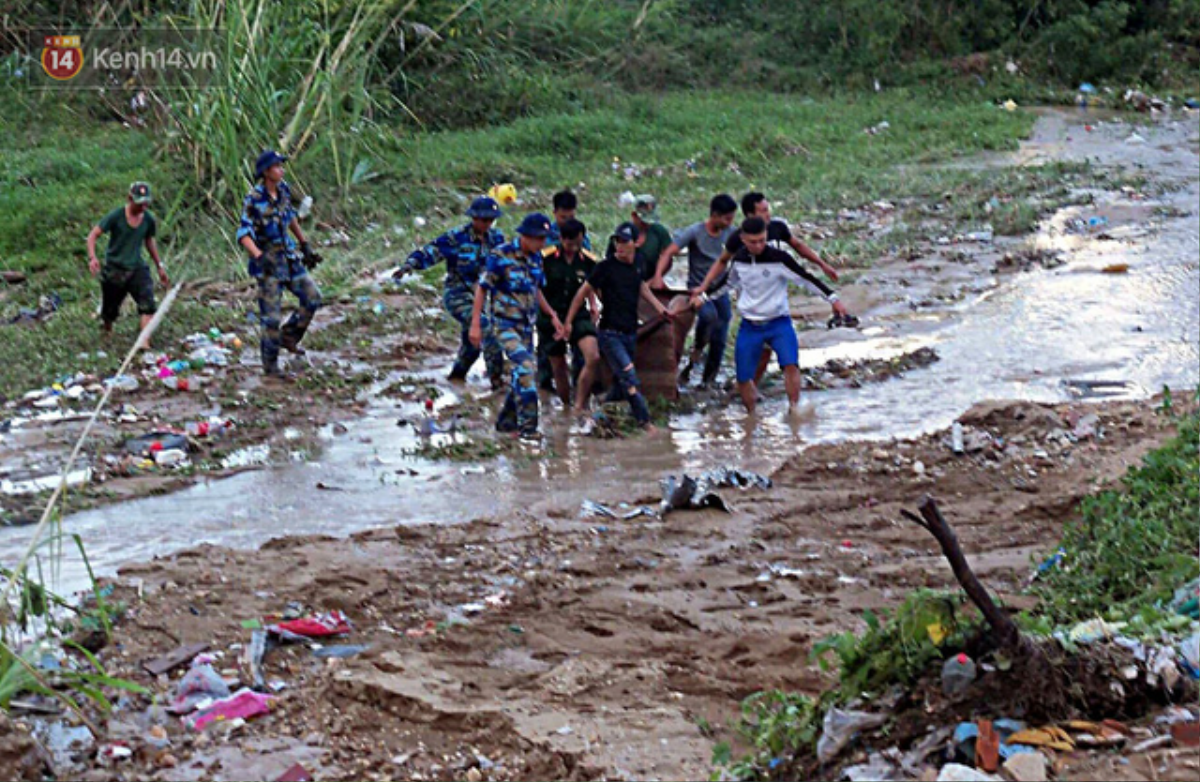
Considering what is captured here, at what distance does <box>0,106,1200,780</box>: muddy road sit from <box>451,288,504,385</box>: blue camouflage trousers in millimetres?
244

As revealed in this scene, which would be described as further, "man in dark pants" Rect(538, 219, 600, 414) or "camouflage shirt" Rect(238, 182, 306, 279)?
"camouflage shirt" Rect(238, 182, 306, 279)

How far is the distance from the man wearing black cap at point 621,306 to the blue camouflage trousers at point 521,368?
1.39 ft

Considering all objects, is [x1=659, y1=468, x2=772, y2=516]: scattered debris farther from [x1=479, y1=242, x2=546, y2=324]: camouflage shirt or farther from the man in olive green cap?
the man in olive green cap

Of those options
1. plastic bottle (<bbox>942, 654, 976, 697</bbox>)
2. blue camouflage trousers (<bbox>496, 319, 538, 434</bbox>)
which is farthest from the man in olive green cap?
plastic bottle (<bbox>942, 654, 976, 697</bbox>)

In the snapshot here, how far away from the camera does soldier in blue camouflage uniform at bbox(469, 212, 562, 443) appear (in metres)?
9.77

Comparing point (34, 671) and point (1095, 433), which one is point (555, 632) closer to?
point (34, 671)

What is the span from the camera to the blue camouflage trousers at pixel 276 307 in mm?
11359

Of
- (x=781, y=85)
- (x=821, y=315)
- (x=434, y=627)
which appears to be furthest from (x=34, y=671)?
(x=781, y=85)

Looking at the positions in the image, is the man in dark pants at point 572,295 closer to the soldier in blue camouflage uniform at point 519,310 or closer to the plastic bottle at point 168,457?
the soldier in blue camouflage uniform at point 519,310

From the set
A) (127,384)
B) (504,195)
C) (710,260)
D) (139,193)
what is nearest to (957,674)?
(710,260)

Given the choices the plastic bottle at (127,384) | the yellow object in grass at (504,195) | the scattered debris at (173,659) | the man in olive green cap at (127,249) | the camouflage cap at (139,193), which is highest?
the camouflage cap at (139,193)

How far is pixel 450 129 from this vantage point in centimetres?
2116

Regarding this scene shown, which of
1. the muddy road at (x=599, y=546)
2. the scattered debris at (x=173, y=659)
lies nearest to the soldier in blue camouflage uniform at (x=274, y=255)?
the muddy road at (x=599, y=546)

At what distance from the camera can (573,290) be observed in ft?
34.4
